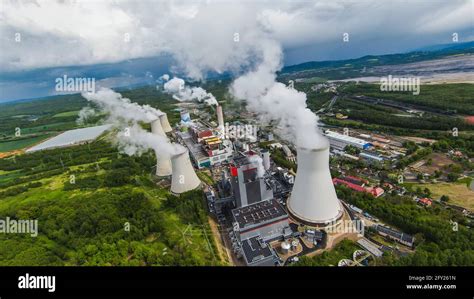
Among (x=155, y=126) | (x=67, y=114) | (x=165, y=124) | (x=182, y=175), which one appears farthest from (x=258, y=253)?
(x=67, y=114)

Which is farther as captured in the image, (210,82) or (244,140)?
(210,82)

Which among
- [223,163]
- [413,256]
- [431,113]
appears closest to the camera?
[413,256]

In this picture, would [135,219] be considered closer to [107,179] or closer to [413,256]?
[107,179]

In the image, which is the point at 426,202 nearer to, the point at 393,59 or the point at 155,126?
the point at 155,126

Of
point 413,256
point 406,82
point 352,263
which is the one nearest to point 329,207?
point 352,263

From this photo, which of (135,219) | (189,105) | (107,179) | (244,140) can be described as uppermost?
(189,105)

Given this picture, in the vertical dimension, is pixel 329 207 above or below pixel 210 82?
below

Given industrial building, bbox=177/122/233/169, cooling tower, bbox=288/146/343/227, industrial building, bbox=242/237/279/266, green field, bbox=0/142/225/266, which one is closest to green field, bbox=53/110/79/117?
green field, bbox=0/142/225/266

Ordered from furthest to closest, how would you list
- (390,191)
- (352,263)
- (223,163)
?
(223,163)
(390,191)
(352,263)
